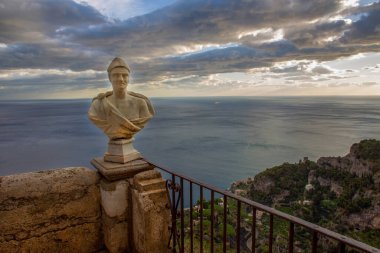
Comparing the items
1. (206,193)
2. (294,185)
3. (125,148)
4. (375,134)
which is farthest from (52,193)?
(375,134)

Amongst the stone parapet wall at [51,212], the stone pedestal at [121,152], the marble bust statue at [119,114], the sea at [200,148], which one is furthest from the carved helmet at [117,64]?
the sea at [200,148]

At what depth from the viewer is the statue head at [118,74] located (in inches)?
122

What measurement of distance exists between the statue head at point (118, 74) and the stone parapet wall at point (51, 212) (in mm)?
1006

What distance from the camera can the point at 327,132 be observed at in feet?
285

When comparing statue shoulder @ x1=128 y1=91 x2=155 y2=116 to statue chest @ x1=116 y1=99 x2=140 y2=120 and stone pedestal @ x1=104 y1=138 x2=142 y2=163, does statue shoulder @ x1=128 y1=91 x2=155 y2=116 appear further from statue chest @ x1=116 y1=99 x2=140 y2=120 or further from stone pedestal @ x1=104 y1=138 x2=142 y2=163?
stone pedestal @ x1=104 y1=138 x2=142 y2=163

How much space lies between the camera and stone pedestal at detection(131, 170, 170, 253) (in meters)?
2.81

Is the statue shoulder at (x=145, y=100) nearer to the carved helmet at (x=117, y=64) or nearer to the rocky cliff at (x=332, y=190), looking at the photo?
the carved helmet at (x=117, y=64)

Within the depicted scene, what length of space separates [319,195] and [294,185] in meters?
4.36

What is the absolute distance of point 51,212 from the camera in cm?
300

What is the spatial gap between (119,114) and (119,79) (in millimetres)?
398

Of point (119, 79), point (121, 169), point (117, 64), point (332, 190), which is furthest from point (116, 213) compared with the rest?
point (332, 190)

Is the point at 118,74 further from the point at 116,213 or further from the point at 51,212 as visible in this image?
the point at 51,212

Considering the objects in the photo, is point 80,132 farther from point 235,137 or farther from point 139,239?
point 139,239

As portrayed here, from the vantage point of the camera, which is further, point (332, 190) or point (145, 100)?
point (332, 190)
